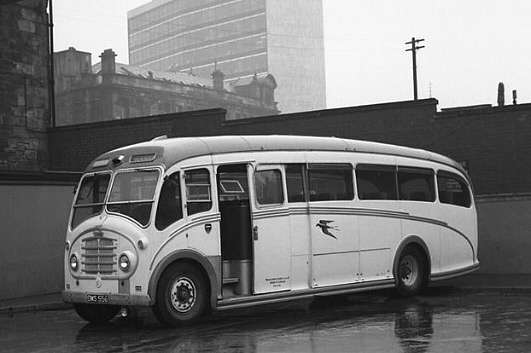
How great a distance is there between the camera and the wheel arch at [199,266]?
37.3 ft

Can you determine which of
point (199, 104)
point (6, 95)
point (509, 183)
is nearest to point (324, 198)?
point (509, 183)

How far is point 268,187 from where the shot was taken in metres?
12.9

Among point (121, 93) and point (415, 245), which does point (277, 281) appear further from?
point (121, 93)

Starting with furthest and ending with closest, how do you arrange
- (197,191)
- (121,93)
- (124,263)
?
(121,93)
(197,191)
(124,263)

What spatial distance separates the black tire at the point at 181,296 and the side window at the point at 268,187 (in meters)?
1.68

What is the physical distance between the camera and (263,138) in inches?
520

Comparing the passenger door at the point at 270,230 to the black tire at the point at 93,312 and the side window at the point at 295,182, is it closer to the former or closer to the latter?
the side window at the point at 295,182

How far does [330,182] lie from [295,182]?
0.87m

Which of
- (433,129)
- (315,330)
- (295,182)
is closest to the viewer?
(315,330)

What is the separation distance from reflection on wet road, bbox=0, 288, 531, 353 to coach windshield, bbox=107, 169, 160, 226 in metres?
1.72

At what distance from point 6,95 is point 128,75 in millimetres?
57168

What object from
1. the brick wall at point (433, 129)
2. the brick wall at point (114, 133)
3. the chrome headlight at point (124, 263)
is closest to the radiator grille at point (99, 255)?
the chrome headlight at point (124, 263)

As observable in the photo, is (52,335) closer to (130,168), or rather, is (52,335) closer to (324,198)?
(130,168)

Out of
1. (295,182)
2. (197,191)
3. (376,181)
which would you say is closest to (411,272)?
(376,181)
